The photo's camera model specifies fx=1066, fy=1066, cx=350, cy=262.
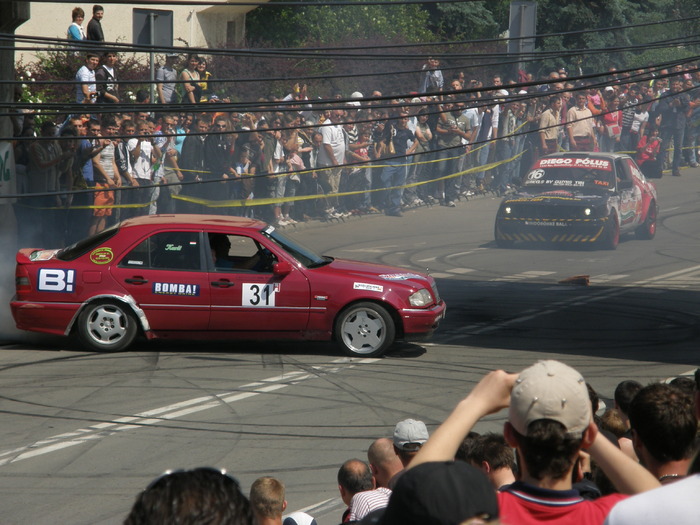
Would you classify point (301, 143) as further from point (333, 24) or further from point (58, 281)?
point (58, 281)

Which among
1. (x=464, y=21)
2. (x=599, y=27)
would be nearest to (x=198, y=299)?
(x=464, y=21)

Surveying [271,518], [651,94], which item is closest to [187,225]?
[271,518]

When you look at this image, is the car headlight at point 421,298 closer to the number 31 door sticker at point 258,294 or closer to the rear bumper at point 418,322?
the rear bumper at point 418,322

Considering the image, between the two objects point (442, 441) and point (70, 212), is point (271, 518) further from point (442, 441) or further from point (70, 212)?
point (70, 212)

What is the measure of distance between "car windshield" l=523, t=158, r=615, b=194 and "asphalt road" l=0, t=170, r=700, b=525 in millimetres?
3076

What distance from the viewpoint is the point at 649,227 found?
892 inches

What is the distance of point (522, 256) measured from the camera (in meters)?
20.2

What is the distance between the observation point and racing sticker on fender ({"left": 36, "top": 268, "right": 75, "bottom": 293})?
11.3 m

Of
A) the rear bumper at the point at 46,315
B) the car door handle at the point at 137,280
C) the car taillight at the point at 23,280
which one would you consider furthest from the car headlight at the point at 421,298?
the car taillight at the point at 23,280

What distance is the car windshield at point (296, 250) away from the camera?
11641 millimetres

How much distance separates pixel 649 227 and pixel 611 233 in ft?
8.00

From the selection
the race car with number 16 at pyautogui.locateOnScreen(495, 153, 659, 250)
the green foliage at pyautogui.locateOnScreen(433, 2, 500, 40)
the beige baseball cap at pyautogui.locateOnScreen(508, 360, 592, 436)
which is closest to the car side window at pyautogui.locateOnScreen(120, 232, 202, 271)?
the beige baseball cap at pyautogui.locateOnScreen(508, 360, 592, 436)

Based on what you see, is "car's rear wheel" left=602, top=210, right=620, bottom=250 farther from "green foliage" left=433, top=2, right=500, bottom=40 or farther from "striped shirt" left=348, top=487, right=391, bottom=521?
"striped shirt" left=348, top=487, right=391, bottom=521

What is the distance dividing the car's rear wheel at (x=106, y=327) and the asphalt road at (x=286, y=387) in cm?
17
